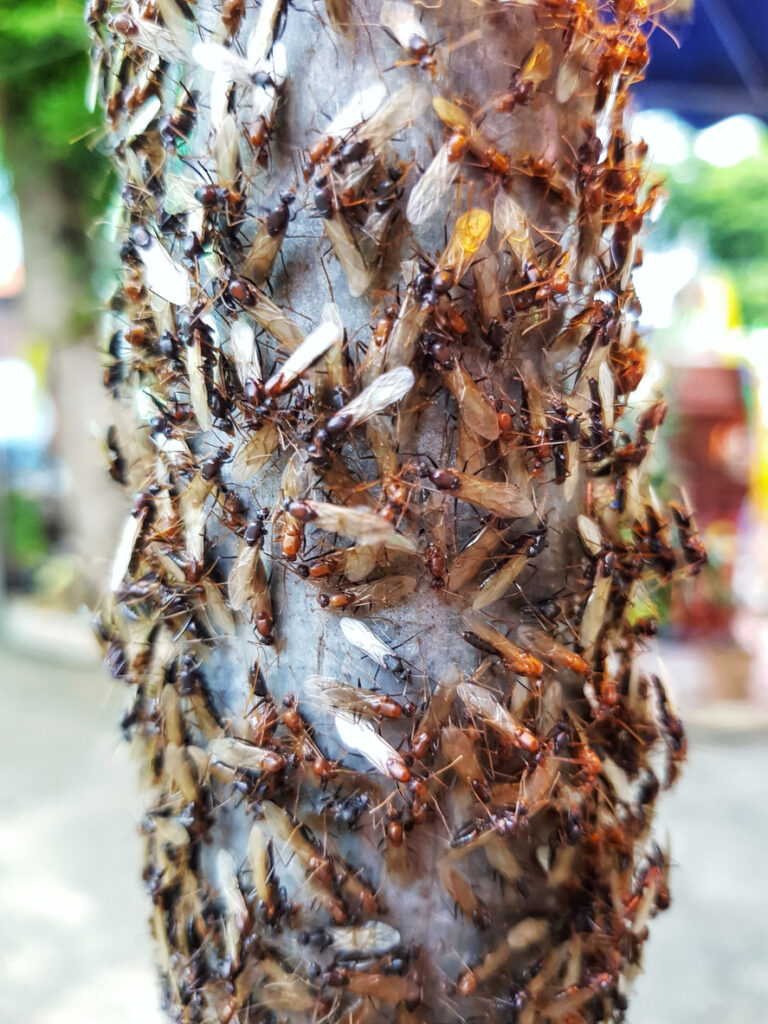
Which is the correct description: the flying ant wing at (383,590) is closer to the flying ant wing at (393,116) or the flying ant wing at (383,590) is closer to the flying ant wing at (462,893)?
the flying ant wing at (462,893)

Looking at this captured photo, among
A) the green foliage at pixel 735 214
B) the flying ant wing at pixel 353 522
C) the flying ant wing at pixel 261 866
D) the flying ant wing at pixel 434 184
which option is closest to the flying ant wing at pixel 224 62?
the flying ant wing at pixel 434 184

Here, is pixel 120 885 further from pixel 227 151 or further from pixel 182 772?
pixel 227 151

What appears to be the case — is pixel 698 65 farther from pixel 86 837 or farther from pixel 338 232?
pixel 86 837

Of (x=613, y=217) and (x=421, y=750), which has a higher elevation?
(x=613, y=217)

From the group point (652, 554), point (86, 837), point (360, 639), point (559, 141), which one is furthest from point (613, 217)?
point (86, 837)

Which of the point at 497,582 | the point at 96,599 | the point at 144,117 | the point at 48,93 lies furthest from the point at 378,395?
the point at 48,93

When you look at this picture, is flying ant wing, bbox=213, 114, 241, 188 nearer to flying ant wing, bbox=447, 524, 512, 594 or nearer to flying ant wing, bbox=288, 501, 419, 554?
flying ant wing, bbox=288, 501, 419, 554

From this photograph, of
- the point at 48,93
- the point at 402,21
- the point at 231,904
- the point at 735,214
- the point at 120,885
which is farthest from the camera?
the point at 735,214
